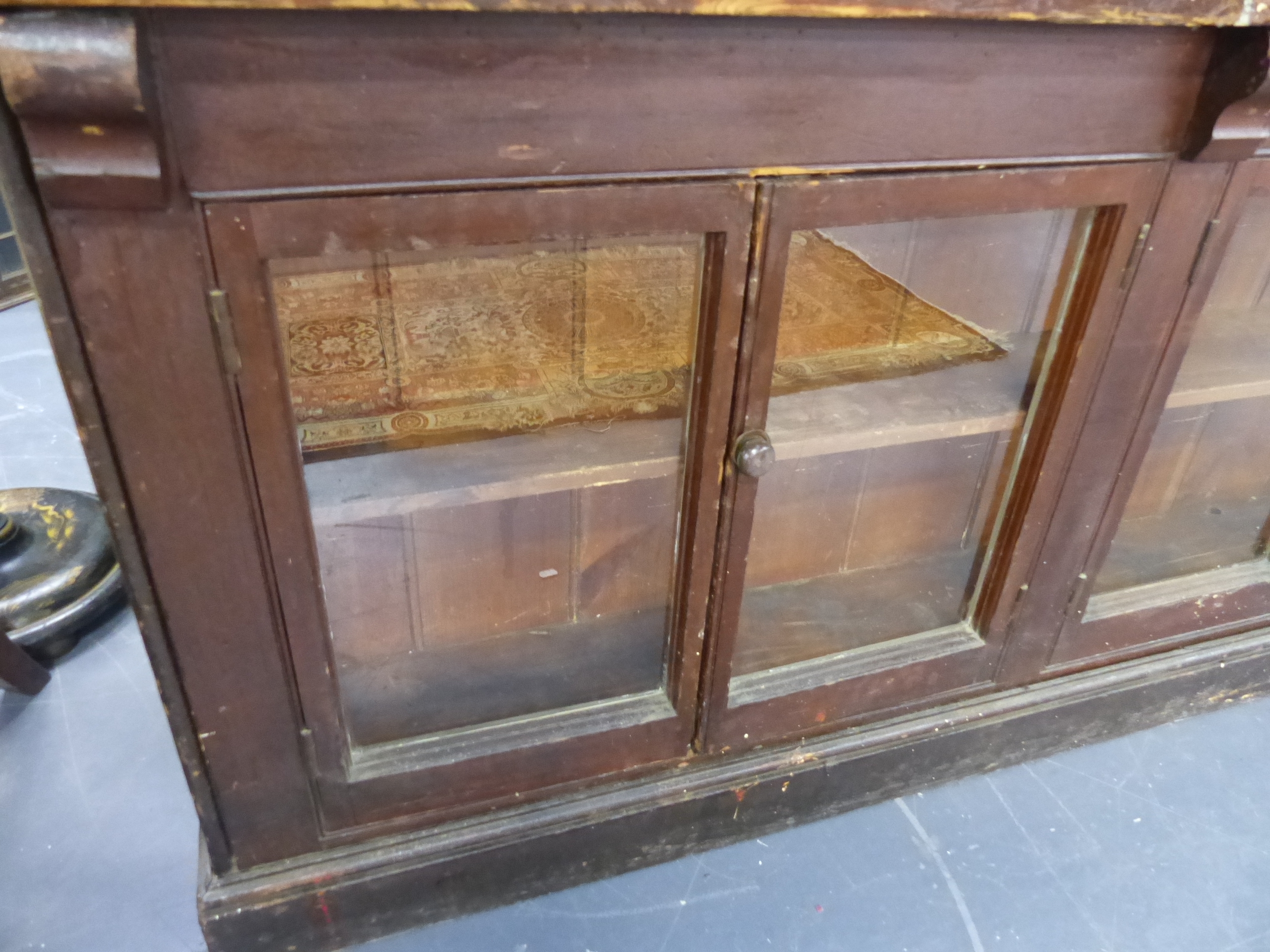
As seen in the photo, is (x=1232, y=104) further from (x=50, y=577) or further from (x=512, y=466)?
(x=50, y=577)

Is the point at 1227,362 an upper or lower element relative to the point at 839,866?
upper

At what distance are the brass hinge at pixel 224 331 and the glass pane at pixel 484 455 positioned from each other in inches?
1.7

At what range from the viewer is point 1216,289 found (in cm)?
107

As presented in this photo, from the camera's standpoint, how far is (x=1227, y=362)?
1.15 metres

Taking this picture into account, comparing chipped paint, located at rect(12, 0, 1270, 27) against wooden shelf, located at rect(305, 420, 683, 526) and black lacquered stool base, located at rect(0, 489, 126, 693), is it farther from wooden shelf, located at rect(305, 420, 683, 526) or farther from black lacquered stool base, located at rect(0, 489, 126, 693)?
black lacquered stool base, located at rect(0, 489, 126, 693)

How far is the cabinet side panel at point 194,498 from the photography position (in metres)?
0.60

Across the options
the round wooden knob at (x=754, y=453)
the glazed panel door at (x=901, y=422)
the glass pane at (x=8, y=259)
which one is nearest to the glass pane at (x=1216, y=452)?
the glazed panel door at (x=901, y=422)

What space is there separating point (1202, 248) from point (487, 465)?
0.75 m

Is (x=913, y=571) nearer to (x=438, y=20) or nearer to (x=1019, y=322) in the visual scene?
(x=1019, y=322)


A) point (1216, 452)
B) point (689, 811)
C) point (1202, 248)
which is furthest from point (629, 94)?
point (1216, 452)

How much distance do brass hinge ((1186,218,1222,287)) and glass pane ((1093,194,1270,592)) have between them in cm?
17

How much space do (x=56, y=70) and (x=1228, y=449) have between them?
4.90 ft

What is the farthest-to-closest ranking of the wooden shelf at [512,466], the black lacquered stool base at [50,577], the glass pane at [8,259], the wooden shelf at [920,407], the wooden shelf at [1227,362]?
the glass pane at [8,259], the black lacquered stool base at [50,577], the wooden shelf at [1227,362], the wooden shelf at [920,407], the wooden shelf at [512,466]

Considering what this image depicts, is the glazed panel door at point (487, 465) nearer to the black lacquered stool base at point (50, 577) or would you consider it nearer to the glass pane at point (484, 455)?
the glass pane at point (484, 455)
